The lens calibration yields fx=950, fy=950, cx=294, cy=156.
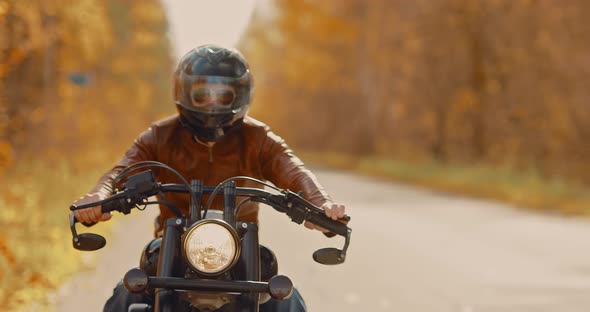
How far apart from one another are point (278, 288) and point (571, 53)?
21.4 meters

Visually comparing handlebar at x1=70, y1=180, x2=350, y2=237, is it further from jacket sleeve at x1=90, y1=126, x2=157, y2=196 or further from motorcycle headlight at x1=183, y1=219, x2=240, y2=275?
jacket sleeve at x1=90, y1=126, x2=157, y2=196

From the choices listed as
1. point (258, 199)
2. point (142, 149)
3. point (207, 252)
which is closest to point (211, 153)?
point (142, 149)

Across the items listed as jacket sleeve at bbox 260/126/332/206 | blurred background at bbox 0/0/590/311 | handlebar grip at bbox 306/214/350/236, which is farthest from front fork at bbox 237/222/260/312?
blurred background at bbox 0/0/590/311

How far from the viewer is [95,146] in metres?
33.1

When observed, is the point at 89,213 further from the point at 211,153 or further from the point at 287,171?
the point at 287,171

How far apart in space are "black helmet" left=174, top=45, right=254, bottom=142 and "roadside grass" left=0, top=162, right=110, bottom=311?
335 centimetres

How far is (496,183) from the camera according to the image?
81.3 feet

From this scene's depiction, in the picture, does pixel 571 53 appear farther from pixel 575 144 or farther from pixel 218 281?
pixel 218 281

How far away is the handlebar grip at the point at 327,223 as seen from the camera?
3.89 meters

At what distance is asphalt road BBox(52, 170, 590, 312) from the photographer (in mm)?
9531

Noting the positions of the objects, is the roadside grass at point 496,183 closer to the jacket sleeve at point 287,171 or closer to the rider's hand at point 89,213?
the jacket sleeve at point 287,171

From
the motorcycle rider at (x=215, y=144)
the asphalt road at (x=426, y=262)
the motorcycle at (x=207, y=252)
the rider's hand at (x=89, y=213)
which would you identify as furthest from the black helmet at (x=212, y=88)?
the asphalt road at (x=426, y=262)

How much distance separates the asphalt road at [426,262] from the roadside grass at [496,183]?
1.34 metres

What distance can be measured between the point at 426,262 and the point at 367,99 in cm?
3022
